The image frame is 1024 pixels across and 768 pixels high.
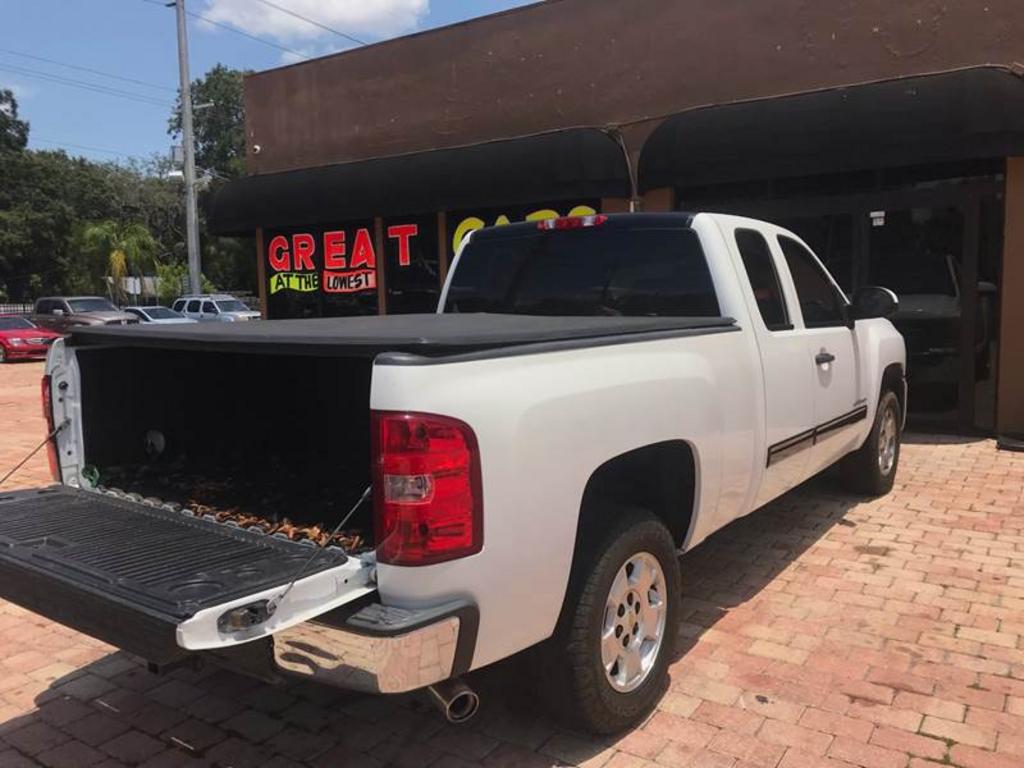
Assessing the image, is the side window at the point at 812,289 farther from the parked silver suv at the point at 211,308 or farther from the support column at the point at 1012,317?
the parked silver suv at the point at 211,308

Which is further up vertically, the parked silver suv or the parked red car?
the parked silver suv

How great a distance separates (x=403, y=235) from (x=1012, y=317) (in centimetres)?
800

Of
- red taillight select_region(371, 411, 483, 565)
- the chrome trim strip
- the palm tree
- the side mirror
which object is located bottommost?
the chrome trim strip

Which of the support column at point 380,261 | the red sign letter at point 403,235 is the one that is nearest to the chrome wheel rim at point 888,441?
the red sign letter at point 403,235

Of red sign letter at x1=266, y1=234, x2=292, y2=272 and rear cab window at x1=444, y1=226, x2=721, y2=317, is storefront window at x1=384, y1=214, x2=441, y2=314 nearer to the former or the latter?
red sign letter at x1=266, y1=234, x2=292, y2=272

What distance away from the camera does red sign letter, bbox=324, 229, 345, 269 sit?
13500 mm

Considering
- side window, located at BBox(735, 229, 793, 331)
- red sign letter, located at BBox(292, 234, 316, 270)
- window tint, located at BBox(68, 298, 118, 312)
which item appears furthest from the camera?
window tint, located at BBox(68, 298, 118, 312)

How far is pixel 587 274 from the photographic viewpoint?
4465mm

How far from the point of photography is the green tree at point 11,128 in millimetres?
61875

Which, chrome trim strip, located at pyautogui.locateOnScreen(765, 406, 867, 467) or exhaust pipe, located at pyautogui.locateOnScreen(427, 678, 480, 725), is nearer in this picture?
exhaust pipe, located at pyautogui.locateOnScreen(427, 678, 480, 725)

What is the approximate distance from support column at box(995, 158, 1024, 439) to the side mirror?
411cm

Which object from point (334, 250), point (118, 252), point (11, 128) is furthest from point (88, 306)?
point (11, 128)

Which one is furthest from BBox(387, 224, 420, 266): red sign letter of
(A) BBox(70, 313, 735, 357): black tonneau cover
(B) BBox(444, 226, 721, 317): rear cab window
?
(A) BBox(70, 313, 735, 357): black tonneau cover

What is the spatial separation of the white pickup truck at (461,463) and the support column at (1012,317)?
425 centimetres
